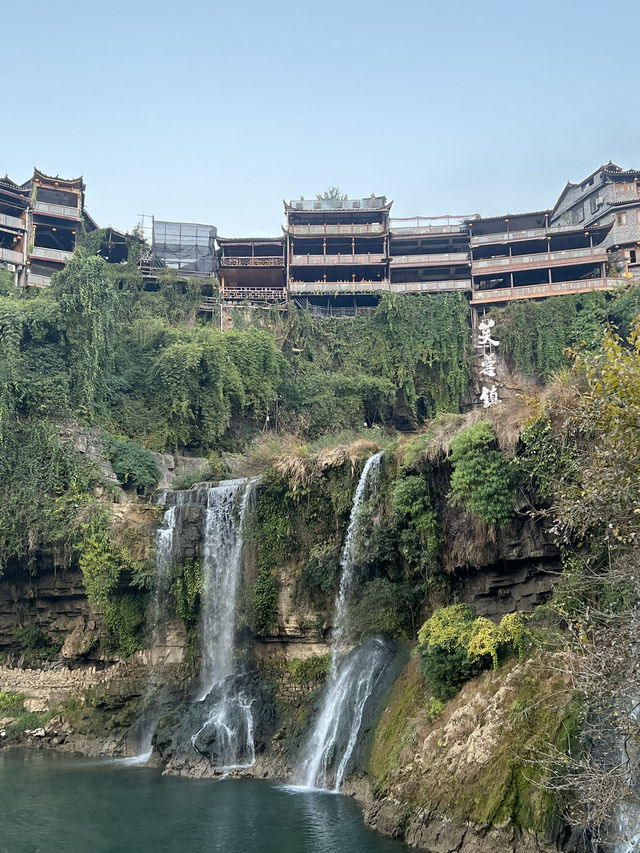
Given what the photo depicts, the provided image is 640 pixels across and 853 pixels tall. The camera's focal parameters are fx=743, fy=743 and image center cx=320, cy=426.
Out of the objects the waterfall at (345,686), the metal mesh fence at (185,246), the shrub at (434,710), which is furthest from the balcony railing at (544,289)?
the shrub at (434,710)

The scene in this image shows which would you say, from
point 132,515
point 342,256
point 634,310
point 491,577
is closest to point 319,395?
point 342,256

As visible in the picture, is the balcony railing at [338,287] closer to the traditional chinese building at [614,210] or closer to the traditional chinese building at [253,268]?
the traditional chinese building at [253,268]

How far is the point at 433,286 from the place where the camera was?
40031 mm

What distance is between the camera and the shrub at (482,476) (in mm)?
15703

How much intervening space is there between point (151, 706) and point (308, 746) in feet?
20.6

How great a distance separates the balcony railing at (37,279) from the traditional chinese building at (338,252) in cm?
1326

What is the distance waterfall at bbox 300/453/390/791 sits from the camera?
1628 cm

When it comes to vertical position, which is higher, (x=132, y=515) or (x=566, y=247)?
(x=566, y=247)

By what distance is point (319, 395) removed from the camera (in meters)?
34.6

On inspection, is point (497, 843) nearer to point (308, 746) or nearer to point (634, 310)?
point (308, 746)

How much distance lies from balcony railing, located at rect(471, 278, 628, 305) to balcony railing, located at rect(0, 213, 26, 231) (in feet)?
82.4

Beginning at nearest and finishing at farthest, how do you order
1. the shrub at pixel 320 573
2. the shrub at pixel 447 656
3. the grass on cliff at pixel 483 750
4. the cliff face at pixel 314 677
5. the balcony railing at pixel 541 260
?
1. the grass on cliff at pixel 483 750
2. the cliff face at pixel 314 677
3. the shrub at pixel 447 656
4. the shrub at pixel 320 573
5. the balcony railing at pixel 541 260

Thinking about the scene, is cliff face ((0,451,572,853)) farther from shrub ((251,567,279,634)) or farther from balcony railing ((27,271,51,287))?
balcony railing ((27,271,51,287))

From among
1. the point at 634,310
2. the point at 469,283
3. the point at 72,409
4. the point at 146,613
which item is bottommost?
the point at 146,613
